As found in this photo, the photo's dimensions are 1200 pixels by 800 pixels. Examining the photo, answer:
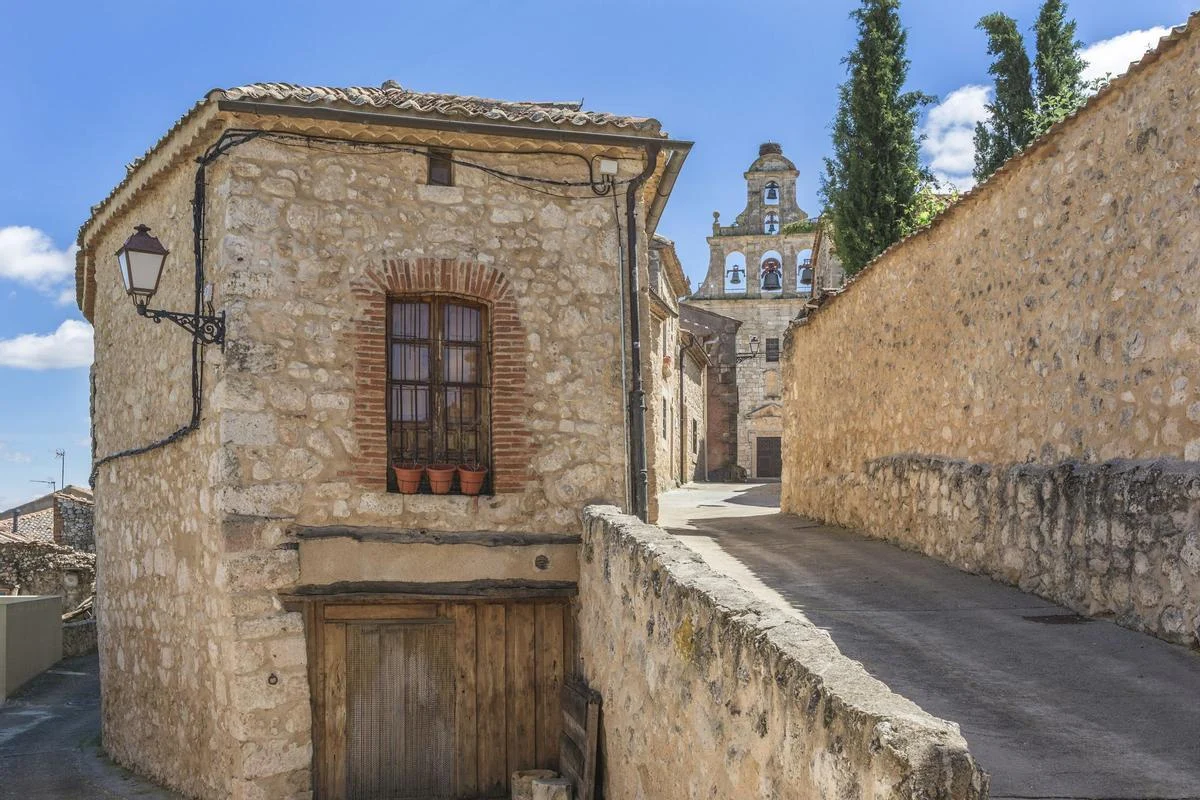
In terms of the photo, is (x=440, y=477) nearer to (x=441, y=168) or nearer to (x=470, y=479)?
(x=470, y=479)

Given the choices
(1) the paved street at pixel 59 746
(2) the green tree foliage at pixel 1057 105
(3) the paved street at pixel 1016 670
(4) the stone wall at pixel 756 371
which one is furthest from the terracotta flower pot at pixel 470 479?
(4) the stone wall at pixel 756 371

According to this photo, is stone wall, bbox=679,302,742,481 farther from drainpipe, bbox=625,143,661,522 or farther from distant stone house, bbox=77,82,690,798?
distant stone house, bbox=77,82,690,798

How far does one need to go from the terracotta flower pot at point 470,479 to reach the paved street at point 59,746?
3.55 meters

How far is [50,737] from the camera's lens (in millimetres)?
11625

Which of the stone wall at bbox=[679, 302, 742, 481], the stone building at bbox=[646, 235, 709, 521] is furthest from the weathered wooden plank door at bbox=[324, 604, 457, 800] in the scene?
the stone wall at bbox=[679, 302, 742, 481]

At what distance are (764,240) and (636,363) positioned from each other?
120 feet

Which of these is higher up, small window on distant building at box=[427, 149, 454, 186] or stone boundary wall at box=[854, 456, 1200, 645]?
small window on distant building at box=[427, 149, 454, 186]

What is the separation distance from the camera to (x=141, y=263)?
7.60m

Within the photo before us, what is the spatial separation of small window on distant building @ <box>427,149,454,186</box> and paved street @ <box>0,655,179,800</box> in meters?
5.46

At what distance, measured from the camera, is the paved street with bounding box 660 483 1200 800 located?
380 cm

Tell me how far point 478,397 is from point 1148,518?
15.9 ft

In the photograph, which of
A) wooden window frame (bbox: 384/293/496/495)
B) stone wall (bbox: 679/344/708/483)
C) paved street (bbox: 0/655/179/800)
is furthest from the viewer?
stone wall (bbox: 679/344/708/483)

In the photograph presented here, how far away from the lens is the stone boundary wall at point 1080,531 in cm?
559

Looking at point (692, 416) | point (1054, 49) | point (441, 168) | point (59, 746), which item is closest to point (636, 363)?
point (441, 168)
